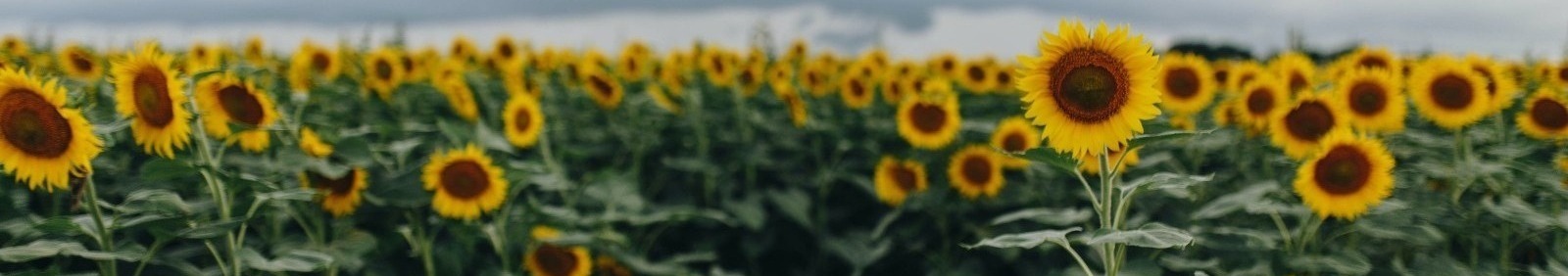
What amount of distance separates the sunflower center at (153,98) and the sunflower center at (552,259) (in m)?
1.40

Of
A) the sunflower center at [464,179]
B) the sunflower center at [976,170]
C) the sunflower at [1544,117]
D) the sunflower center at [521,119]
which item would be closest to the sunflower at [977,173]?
the sunflower center at [976,170]

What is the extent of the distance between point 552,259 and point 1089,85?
2.18 metres

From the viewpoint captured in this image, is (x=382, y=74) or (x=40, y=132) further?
(x=382, y=74)

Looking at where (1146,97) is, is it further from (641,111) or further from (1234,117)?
(641,111)

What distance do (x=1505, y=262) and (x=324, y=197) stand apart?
3522mm

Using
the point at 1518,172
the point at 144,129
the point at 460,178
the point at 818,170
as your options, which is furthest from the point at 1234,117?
the point at 144,129

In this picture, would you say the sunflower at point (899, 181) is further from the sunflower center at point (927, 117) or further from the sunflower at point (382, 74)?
the sunflower at point (382, 74)

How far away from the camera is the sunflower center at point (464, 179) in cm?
351

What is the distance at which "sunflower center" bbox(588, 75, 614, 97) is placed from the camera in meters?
5.49

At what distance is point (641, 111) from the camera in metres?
6.14

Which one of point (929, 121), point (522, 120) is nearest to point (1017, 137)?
point (929, 121)

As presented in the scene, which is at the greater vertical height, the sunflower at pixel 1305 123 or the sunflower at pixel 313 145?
the sunflower at pixel 313 145

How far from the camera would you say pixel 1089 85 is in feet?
7.63

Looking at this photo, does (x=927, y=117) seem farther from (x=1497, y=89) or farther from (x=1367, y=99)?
(x=1497, y=89)
